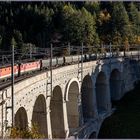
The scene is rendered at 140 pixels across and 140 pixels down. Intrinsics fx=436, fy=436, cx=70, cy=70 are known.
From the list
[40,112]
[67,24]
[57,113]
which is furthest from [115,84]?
[40,112]

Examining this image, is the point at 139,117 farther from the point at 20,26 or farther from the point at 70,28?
the point at 20,26

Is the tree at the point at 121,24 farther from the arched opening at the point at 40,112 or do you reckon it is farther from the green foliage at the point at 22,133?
the green foliage at the point at 22,133

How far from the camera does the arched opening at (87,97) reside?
50.4 meters

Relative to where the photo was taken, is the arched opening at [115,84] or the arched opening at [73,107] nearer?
the arched opening at [73,107]

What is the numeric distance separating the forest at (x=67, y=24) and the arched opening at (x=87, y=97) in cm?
3599

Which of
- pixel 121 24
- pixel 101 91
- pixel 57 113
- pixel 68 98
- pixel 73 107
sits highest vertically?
pixel 121 24

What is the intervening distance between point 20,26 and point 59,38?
1050 centimetres

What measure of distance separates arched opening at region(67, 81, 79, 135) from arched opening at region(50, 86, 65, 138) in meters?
4.91

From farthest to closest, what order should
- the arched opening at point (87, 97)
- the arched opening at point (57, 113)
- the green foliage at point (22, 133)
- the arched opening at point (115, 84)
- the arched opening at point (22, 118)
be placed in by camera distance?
the arched opening at point (115, 84), the arched opening at point (87, 97), the arched opening at point (57, 113), the arched opening at point (22, 118), the green foliage at point (22, 133)

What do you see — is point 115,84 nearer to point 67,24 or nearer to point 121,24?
point 67,24

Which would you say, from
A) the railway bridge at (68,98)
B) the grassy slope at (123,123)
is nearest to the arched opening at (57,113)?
the railway bridge at (68,98)

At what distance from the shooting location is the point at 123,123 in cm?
5047

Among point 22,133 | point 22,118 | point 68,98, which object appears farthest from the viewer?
point 68,98

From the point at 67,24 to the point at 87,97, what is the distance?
42.6 metres
